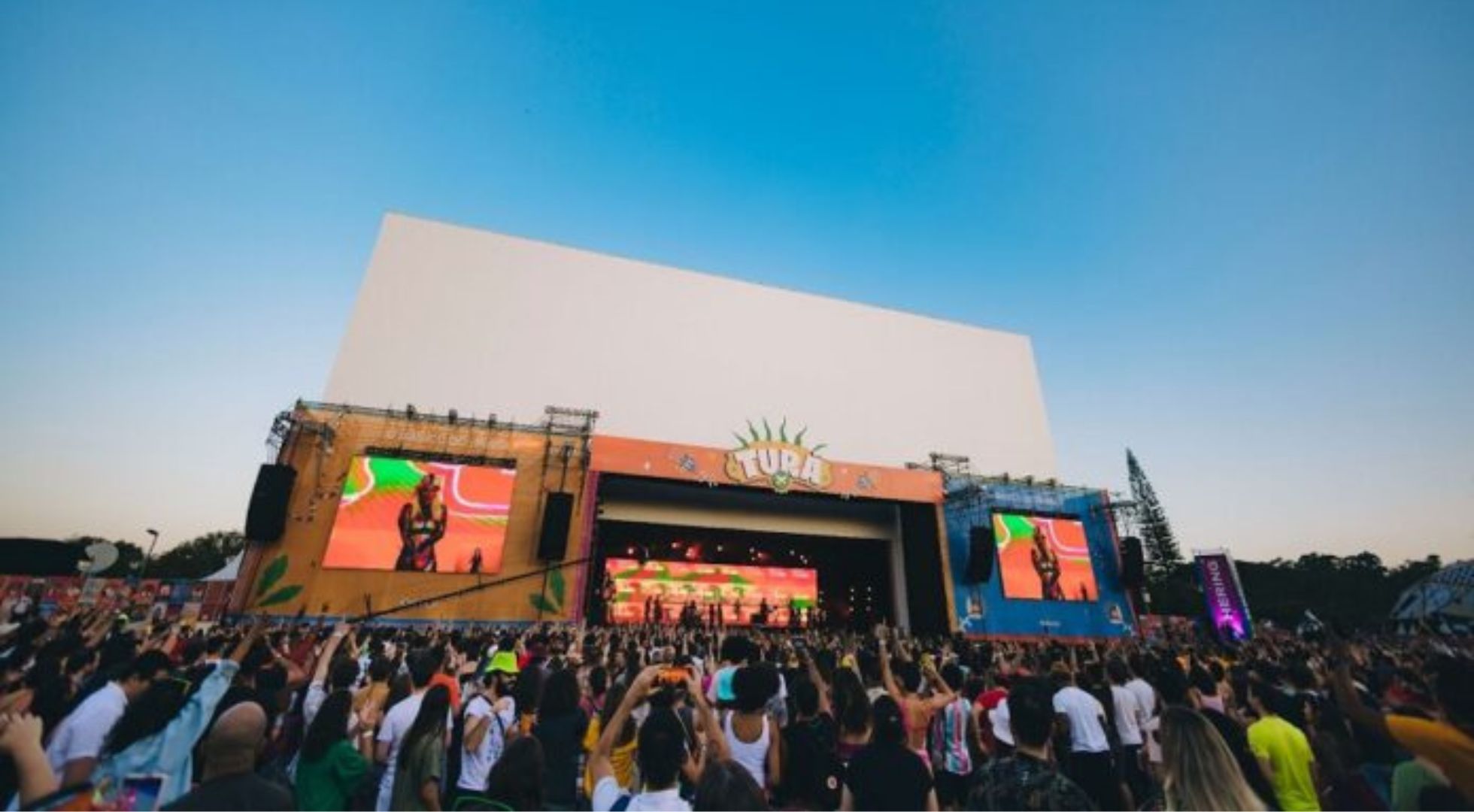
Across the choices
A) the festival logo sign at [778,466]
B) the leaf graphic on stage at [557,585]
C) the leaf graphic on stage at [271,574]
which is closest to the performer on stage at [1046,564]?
the festival logo sign at [778,466]

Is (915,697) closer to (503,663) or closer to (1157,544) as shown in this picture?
(503,663)

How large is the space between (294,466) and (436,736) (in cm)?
1680

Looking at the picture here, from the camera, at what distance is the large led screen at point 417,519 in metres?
16.0

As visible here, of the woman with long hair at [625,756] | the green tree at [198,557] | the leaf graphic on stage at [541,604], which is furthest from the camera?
the green tree at [198,557]

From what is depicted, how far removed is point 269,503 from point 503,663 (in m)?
13.6

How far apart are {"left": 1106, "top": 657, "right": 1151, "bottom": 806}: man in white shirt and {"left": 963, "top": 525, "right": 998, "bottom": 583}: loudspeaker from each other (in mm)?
15569

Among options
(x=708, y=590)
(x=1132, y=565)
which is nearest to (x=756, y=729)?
(x=708, y=590)

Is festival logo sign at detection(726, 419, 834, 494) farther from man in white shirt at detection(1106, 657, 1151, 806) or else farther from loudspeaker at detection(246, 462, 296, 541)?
man in white shirt at detection(1106, 657, 1151, 806)

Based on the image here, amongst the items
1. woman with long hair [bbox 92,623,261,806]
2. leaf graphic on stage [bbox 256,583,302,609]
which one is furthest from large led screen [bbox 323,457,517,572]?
woman with long hair [bbox 92,623,261,806]

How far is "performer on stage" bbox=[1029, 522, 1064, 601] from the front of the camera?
21703mm

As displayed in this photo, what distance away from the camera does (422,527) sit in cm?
1650

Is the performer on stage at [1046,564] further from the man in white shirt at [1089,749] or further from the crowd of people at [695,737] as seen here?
the man in white shirt at [1089,749]

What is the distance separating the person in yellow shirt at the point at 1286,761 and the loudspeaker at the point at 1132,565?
22553mm

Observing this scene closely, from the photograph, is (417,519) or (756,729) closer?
(756,729)
